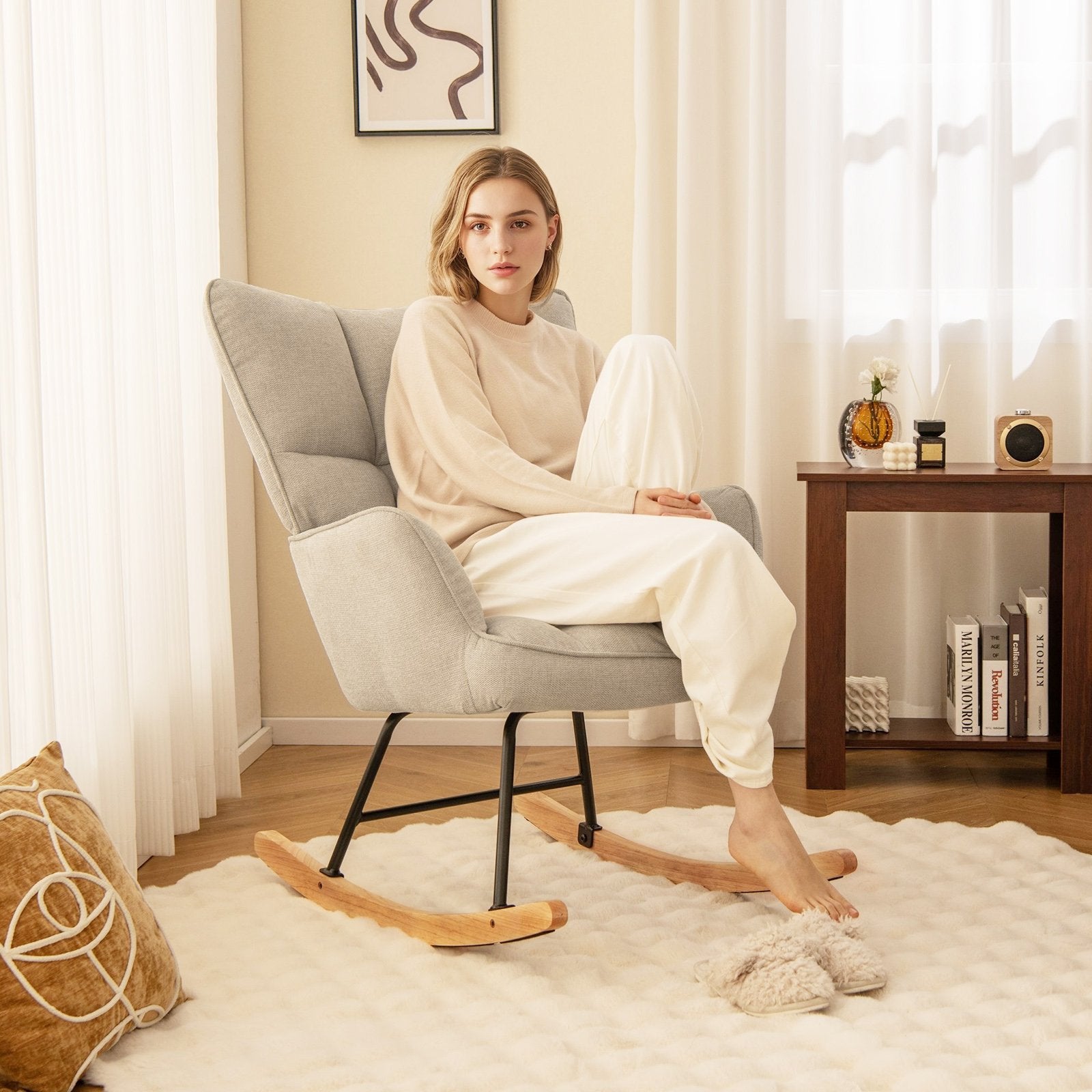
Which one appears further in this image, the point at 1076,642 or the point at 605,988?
the point at 1076,642

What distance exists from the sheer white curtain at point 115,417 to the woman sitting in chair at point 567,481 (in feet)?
1.65

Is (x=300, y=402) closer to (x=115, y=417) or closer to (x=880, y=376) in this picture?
(x=115, y=417)

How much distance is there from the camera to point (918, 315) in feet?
9.16

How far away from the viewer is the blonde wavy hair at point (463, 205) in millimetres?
1954

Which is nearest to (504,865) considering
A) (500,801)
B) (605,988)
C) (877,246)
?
(500,801)

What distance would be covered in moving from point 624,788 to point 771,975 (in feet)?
3.58

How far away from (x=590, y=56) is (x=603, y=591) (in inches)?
66.3

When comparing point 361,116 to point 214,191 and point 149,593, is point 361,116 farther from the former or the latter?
point 149,593

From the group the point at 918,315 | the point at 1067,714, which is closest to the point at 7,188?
the point at 918,315

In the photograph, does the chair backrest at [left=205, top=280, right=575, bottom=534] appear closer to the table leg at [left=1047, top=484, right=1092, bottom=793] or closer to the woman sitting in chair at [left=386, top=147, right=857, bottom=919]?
the woman sitting in chair at [left=386, top=147, right=857, bottom=919]

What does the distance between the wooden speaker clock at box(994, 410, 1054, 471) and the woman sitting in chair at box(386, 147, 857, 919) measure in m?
0.98

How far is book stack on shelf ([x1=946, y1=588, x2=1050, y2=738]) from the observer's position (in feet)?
8.51

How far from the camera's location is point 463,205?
6.45 feet

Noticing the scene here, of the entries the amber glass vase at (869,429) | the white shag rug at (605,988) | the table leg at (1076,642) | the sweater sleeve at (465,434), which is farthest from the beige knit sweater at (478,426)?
the table leg at (1076,642)
